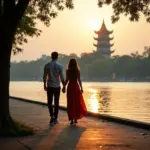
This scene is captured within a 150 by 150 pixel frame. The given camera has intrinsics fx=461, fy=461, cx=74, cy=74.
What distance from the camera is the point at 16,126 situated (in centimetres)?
896

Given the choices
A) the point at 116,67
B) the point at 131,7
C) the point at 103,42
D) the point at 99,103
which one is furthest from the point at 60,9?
the point at 103,42

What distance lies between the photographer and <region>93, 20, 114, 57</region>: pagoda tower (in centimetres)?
17288

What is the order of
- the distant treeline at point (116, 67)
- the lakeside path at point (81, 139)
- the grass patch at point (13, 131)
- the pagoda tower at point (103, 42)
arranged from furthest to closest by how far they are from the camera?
the pagoda tower at point (103, 42)
the distant treeline at point (116, 67)
the grass patch at point (13, 131)
the lakeside path at point (81, 139)

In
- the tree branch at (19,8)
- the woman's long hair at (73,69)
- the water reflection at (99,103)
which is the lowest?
the water reflection at (99,103)

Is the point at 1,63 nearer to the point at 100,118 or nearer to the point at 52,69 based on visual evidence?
the point at 52,69

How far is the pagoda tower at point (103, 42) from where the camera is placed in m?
173

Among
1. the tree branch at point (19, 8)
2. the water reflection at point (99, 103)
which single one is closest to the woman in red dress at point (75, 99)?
the tree branch at point (19, 8)

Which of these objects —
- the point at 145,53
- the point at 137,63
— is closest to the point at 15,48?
the point at 137,63

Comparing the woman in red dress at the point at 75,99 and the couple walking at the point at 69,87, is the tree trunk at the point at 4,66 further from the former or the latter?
the woman in red dress at the point at 75,99

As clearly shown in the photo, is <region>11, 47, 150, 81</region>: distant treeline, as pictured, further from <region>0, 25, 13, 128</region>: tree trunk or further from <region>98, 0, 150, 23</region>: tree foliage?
<region>0, 25, 13, 128</region>: tree trunk

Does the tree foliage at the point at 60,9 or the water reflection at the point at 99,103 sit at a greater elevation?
the tree foliage at the point at 60,9

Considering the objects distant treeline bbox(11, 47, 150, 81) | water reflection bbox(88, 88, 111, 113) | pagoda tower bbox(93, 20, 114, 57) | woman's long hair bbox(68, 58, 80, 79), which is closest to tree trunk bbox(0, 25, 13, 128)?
woman's long hair bbox(68, 58, 80, 79)

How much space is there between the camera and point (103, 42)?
17288 cm

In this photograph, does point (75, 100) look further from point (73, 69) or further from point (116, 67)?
point (116, 67)
